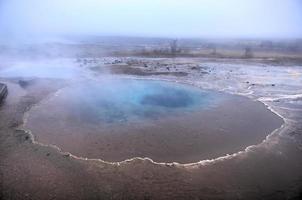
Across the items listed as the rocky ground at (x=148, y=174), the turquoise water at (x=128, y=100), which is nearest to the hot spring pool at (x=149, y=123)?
the turquoise water at (x=128, y=100)

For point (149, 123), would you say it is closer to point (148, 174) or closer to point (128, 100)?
point (128, 100)

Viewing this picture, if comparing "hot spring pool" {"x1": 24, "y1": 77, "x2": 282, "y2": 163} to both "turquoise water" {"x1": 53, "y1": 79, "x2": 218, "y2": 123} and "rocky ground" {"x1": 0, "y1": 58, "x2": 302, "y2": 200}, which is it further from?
"rocky ground" {"x1": 0, "y1": 58, "x2": 302, "y2": 200}

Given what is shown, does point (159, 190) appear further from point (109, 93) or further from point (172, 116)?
point (109, 93)

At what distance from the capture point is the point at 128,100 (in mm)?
12156

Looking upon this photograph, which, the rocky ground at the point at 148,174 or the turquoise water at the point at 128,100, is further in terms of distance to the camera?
the turquoise water at the point at 128,100

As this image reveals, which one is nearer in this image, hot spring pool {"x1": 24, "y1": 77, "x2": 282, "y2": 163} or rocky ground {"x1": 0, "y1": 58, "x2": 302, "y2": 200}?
rocky ground {"x1": 0, "y1": 58, "x2": 302, "y2": 200}

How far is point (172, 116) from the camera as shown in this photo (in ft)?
33.5

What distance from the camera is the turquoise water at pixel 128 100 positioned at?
1025cm

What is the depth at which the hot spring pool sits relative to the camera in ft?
24.9

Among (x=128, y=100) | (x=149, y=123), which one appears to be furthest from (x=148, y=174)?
(x=128, y=100)

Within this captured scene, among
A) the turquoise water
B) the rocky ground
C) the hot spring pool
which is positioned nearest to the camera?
the rocky ground

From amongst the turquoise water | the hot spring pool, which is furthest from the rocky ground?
the turquoise water

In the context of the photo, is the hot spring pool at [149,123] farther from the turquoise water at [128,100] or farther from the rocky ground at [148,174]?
the rocky ground at [148,174]

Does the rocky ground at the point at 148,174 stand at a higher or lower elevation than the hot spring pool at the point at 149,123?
lower
